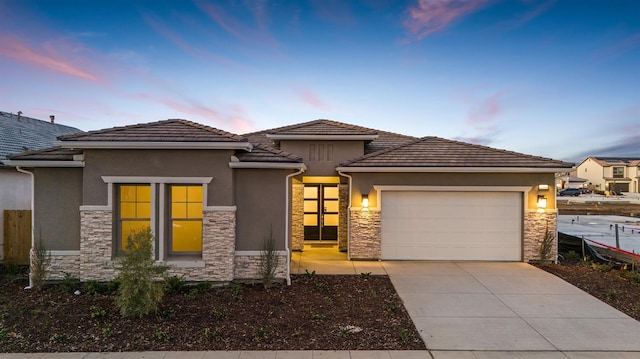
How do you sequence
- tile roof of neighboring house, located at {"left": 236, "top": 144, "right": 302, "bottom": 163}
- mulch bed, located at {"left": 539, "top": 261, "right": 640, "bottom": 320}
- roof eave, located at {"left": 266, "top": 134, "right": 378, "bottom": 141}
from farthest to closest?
roof eave, located at {"left": 266, "top": 134, "right": 378, "bottom": 141}, tile roof of neighboring house, located at {"left": 236, "top": 144, "right": 302, "bottom": 163}, mulch bed, located at {"left": 539, "top": 261, "right": 640, "bottom": 320}

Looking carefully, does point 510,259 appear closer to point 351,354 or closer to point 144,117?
point 351,354

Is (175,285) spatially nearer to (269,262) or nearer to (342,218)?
(269,262)

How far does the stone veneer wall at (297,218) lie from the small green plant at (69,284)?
573cm

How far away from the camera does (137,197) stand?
7.05m

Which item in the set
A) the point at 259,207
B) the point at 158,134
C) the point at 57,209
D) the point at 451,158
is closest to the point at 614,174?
the point at 451,158

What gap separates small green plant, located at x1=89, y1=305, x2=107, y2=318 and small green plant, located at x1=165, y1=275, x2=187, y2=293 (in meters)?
1.15

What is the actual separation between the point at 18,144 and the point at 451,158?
48.8ft

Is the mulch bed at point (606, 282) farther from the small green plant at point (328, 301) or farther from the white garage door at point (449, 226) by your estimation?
the small green plant at point (328, 301)

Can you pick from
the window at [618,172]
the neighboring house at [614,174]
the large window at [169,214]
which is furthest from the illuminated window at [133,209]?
the window at [618,172]

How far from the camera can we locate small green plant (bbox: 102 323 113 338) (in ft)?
14.9

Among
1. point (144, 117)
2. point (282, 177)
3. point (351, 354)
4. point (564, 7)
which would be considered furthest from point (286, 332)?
point (144, 117)

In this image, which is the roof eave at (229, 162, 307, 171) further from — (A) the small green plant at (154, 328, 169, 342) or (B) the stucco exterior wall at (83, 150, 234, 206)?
(A) the small green plant at (154, 328, 169, 342)

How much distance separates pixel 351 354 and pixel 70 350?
381 centimetres

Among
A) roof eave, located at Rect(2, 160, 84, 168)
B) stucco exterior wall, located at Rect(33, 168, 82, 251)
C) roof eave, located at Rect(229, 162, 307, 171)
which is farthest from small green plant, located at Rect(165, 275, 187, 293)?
roof eave, located at Rect(2, 160, 84, 168)
